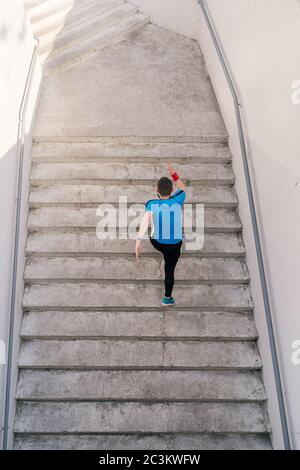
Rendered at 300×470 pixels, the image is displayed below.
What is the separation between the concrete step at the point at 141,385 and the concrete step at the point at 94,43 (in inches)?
206

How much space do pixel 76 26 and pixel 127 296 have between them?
5.81 m

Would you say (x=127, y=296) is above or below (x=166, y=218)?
below

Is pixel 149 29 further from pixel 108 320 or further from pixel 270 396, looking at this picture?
pixel 270 396

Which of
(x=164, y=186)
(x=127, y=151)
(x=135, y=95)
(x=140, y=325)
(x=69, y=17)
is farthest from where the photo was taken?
(x=69, y=17)

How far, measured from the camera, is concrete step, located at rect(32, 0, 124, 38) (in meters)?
6.99

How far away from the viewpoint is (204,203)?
5172mm

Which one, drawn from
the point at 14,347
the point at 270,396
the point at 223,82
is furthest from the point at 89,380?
the point at 223,82

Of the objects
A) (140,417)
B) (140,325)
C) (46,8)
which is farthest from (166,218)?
(46,8)

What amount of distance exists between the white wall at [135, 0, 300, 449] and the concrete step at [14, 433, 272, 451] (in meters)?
0.30

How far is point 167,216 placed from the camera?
3.82 metres

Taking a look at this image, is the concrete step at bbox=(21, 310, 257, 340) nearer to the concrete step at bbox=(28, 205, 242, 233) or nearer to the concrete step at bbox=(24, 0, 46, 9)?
the concrete step at bbox=(28, 205, 242, 233)

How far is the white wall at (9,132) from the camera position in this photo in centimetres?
412

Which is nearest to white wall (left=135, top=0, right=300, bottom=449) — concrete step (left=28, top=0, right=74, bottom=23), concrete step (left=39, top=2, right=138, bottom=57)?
concrete step (left=39, top=2, right=138, bottom=57)

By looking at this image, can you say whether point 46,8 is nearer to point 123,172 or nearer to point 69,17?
point 69,17
